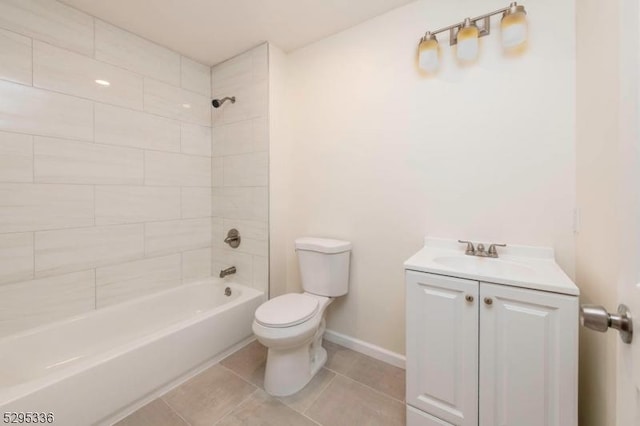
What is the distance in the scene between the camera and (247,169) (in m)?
2.13

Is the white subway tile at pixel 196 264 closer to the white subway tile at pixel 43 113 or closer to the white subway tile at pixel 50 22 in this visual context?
the white subway tile at pixel 43 113

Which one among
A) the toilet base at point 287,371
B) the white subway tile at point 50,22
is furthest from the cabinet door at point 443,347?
the white subway tile at point 50,22

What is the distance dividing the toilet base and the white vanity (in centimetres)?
63

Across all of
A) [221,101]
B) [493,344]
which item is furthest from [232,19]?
[493,344]

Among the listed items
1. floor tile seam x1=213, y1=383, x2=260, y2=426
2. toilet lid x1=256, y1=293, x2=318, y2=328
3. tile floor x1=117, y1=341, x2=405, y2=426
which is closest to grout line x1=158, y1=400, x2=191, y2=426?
tile floor x1=117, y1=341, x2=405, y2=426

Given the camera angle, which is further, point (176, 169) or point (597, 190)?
point (176, 169)

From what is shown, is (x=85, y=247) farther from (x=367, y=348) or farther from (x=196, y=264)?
(x=367, y=348)

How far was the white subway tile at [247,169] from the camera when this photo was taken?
203 centimetres

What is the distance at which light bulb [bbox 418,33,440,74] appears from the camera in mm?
1445

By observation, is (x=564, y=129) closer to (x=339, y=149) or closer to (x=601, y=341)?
(x=601, y=341)

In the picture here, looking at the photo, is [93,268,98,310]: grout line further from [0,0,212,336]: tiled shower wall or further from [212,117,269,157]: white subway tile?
[212,117,269,157]: white subway tile

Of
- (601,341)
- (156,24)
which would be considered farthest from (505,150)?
(156,24)

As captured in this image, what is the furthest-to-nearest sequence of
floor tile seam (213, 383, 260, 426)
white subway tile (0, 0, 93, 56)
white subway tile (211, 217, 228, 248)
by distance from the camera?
white subway tile (211, 217, 228, 248) → white subway tile (0, 0, 93, 56) → floor tile seam (213, 383, 260, 426)

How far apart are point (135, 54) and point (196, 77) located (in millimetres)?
464
